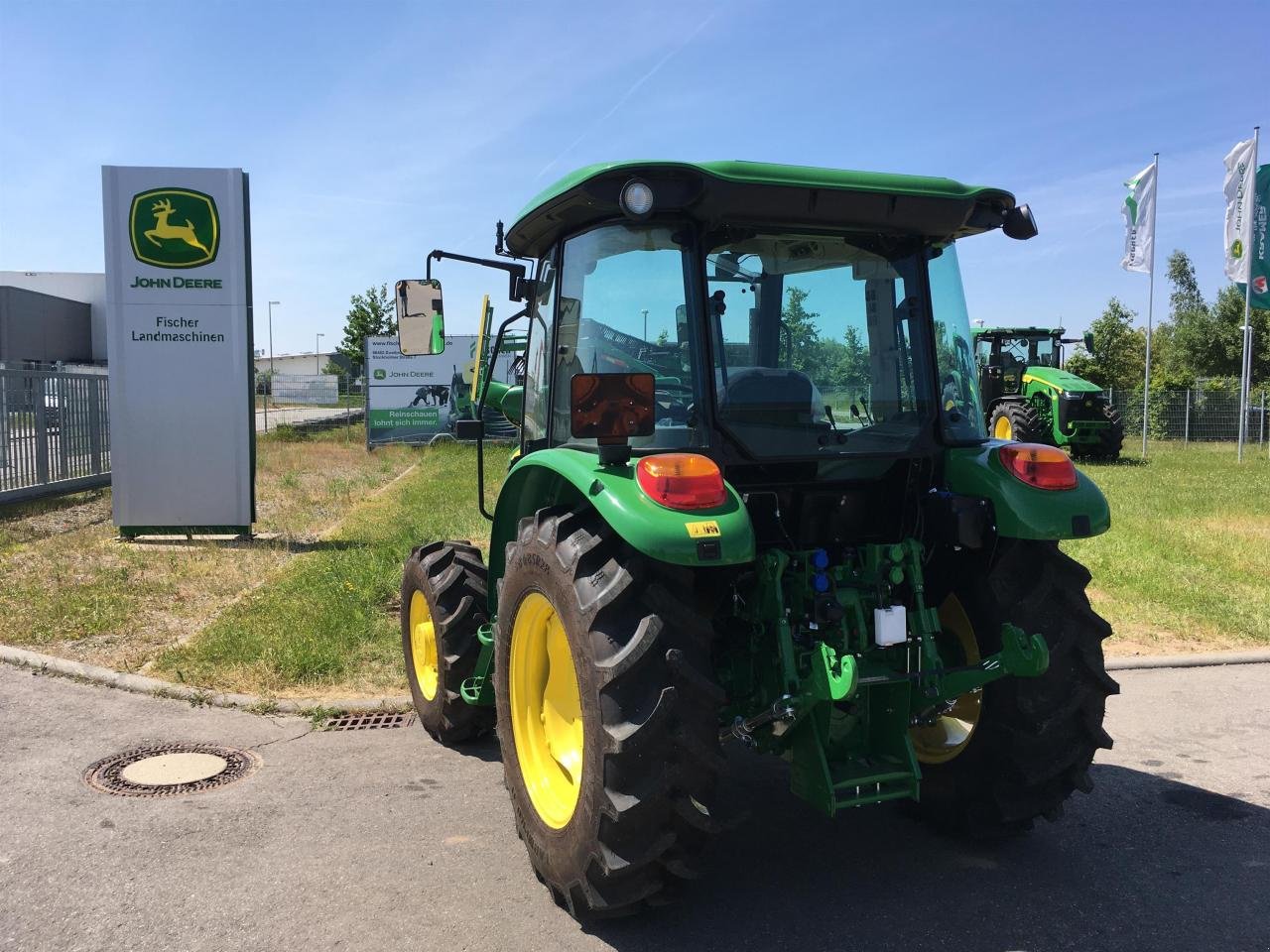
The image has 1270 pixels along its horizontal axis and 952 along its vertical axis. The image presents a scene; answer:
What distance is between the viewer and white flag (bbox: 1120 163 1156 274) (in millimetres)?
20203

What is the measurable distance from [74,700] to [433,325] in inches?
122

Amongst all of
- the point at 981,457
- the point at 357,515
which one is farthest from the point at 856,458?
the point at 357,515

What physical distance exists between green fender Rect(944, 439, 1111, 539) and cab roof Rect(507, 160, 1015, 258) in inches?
35.2

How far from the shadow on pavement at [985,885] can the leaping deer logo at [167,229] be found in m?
8.48

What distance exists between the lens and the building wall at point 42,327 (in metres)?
53.3

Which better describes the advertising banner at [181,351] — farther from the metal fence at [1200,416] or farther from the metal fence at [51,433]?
the metal fence at [1200,416]

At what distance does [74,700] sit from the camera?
533 centimetres

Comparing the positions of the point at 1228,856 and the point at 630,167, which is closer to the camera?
the point at 630,167

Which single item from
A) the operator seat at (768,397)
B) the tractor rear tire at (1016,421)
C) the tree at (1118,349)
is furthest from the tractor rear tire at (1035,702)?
the tree at (1118,349)

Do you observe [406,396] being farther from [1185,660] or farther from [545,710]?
[545,710]

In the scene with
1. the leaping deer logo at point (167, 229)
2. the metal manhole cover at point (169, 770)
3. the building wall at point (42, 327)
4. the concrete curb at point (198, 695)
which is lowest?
the metal manhole cover at point (169, 770)

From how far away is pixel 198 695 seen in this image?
211 inches

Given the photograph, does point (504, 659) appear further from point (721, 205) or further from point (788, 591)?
point (721, 205)

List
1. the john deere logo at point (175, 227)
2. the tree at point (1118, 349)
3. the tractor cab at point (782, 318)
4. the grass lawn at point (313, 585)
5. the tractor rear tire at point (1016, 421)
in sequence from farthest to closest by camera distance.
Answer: the tree at point (1118, 349)
the tractor rear tire at point (1016, 421)
the john deere logo at point (175, 227)
the grass lawn at point (313, 585)
the tractor cab at point (782, 318)
